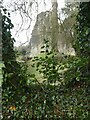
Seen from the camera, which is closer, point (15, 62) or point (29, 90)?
point (15, 62)

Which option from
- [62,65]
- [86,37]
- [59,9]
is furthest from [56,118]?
[59,9]

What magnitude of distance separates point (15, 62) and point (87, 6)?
1.60m

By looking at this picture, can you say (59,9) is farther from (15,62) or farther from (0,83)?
(0,83)

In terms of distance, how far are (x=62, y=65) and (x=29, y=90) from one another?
0.37 metres

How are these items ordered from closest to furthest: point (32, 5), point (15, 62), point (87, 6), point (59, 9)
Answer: point (15, 62) → point (87, 6) → point (32, 5) → point (59, 9)

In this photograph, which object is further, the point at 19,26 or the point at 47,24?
the point at 47,24

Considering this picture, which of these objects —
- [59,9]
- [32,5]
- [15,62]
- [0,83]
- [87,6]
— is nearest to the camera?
[0,83]

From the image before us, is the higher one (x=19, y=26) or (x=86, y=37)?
(x=19, y=26)

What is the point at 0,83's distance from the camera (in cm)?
190

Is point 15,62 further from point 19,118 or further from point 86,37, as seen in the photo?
point 86,37

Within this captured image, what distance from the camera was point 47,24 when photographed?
538 centimetres

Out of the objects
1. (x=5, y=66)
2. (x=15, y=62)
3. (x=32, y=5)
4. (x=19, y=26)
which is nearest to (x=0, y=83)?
(x=5, y=66)

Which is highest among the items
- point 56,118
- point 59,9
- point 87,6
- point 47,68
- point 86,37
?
point 59,9

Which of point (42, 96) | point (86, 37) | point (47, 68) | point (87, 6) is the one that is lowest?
point (42, 96)
